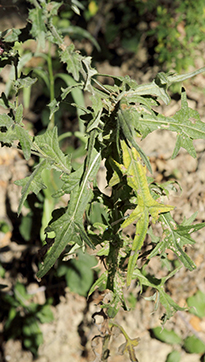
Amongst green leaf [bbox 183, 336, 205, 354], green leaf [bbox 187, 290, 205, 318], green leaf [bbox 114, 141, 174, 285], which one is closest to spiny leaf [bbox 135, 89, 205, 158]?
green leaf [bbox 114, 141, 174, 285]

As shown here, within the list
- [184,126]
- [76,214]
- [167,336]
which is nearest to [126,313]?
[167,336]

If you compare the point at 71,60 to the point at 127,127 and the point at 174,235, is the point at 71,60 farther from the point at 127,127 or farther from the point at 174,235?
the point at 174,235

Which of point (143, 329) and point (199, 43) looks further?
point (199, 43)

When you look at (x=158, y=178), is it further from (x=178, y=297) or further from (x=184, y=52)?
(x=184, y=52)

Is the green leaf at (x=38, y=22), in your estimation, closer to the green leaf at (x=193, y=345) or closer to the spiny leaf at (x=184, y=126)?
the spiny leaf at (x=184, y=126)

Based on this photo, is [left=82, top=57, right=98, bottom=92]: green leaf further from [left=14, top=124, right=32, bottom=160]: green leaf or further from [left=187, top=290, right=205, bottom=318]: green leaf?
[left=187, top=290, right=205, bottom=318]: green leaf

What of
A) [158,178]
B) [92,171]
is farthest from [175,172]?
[92,171]
